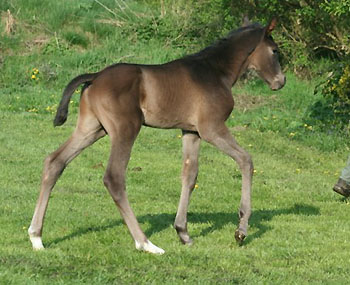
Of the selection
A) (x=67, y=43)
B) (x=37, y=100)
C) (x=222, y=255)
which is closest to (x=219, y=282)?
(x=222, y=255)

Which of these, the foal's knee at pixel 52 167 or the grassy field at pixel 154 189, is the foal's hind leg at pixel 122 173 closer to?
the grassy field at pixel 154 189

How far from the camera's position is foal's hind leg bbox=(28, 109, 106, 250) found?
7.99 metres

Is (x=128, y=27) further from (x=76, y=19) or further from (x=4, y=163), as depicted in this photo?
(x=4, y=163)

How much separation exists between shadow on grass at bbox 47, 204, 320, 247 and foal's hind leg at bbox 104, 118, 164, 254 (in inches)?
34.5

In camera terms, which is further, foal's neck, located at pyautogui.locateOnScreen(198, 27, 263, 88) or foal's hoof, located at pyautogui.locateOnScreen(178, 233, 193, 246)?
foal's neck, located at pyautogui.locateOnScreen(198, 27, 263, 88)

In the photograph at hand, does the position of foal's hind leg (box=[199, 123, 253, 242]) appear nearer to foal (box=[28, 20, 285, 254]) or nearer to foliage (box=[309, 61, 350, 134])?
foal (box=[28, 20, 285, 254])

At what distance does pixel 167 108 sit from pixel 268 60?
140 centimetres

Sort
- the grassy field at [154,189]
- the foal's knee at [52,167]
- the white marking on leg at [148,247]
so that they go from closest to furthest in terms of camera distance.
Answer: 1. the grassy field at [154,189]
2. the white marking on leg at [148,247]
3. the foal's knee at [52,167]

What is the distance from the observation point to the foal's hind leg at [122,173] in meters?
7.92

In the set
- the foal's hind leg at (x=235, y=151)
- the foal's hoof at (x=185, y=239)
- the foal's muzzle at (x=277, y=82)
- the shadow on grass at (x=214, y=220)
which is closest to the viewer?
the foal's hind leg at (x=235, y=151)

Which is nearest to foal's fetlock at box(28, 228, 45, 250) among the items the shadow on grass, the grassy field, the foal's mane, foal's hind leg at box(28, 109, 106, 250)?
foal's hind leg at box(28, 109, 106, 250)

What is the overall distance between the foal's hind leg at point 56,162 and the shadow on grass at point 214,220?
14.6 inches

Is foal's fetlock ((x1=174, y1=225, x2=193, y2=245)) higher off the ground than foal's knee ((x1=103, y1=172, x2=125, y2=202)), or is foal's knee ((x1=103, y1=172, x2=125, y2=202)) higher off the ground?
foal's knee ((x1=103, y1=172, x2=125, y2=202))

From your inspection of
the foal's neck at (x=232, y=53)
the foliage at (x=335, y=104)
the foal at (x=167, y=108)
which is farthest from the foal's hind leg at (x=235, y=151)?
the foliage at (x=335, y=104)
